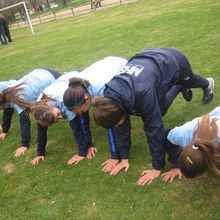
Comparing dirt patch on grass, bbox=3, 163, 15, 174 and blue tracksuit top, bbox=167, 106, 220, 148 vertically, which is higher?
blue tracksuit top, bbox=167, 106, 220, 148

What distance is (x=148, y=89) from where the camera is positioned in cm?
311

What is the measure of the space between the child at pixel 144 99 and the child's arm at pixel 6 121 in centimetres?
200

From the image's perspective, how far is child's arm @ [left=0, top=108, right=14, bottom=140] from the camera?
509cm

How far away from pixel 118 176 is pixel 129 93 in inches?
42.3

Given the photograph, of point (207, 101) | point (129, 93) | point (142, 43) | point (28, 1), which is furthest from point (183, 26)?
point (28, 1)

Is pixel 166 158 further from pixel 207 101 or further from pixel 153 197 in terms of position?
pixel 207 101

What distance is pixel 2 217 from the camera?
11.7 ft

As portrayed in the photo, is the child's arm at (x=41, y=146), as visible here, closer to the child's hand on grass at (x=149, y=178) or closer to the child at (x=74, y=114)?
the child at (x=74, y=114)

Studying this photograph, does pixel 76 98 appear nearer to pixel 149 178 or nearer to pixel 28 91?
pixel 149 178

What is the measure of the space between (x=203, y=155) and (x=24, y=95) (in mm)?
2736

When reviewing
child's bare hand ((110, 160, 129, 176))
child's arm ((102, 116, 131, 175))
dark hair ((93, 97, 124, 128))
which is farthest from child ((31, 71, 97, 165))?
dark hair ((93, 97, 124, 128))

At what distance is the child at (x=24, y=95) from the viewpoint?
437 centimetres

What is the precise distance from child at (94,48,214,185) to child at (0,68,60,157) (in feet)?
4.51

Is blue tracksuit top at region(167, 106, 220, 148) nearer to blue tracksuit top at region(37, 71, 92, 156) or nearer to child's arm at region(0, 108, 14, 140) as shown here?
blue tracksuit top at region(37, 71, 92, 156)
